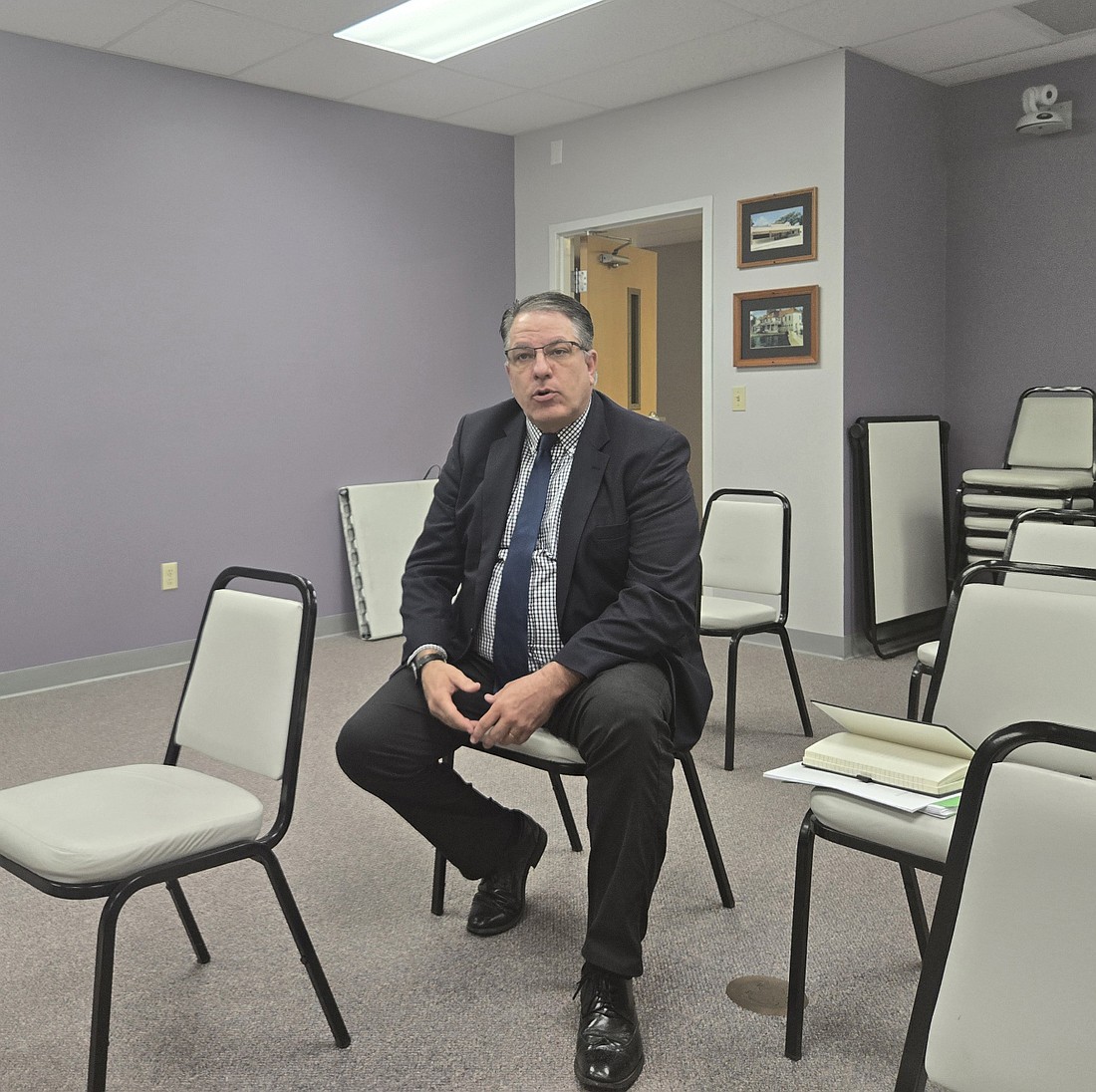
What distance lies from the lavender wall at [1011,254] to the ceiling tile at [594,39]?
1.51 metres

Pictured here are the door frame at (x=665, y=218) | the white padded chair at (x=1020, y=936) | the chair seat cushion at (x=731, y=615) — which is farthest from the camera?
the door frame at (x=665, y=218)

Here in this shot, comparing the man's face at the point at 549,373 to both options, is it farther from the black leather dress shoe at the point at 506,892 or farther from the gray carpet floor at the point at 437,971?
the gray carpet floor at the point at 437,971

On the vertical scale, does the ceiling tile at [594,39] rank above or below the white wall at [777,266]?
above

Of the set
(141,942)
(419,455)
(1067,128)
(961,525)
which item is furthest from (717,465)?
(141,942)

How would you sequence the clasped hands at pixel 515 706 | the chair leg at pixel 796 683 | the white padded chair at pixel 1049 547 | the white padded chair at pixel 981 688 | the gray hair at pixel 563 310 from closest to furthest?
the white padded chair at pixel 981 688
the clasped hands at pixel 515 706
the gray hair at pixel 563 310
the white padded chair at pixel 1049 547
the chair leg at pixel 796 683

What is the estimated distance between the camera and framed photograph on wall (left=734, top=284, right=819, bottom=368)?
4.67 metres

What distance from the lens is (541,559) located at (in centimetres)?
219

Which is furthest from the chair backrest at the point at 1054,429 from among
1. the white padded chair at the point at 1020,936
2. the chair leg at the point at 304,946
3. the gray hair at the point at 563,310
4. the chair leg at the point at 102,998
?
the chair leg at the point at 102,998

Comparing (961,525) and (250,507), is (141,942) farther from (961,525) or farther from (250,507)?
(961,525)

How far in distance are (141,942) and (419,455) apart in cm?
359

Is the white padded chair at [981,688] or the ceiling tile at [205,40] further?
the ceiling tile at [205,40]

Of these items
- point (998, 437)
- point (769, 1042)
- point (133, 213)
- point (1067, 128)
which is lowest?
point (769, 1042)

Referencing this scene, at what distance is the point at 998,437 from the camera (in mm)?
5016

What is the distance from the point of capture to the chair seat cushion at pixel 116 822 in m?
1.56
